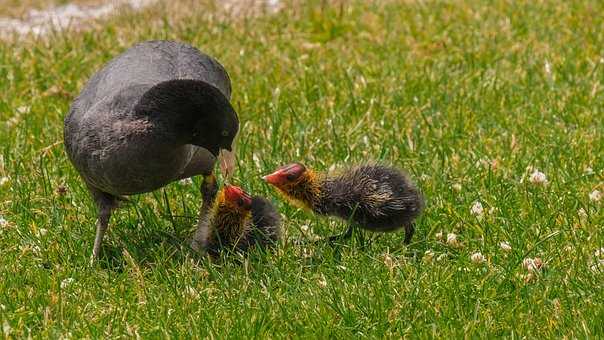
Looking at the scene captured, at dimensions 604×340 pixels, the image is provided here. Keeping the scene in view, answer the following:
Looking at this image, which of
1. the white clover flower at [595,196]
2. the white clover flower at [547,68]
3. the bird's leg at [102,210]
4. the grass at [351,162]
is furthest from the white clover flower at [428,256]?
the white clover flower at [547,68]

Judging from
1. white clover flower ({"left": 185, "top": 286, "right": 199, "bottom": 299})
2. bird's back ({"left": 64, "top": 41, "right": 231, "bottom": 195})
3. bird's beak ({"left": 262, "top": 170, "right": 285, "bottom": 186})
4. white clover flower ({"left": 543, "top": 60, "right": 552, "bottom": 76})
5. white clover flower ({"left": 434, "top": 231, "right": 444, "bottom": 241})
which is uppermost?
bird's back ({"left": 64, "top": 41, "right": 231, "bottom": 195})

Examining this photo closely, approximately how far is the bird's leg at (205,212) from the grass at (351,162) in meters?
0.11

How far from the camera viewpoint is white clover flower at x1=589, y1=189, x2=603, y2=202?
5.85 meters

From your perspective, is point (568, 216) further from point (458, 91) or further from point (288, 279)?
point (458, 91)

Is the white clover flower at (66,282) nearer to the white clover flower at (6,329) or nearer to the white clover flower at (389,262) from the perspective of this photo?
the white clover flower at (6,329)

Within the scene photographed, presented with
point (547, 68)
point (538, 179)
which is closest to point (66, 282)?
point (538, 179)

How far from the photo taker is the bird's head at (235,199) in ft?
18.2

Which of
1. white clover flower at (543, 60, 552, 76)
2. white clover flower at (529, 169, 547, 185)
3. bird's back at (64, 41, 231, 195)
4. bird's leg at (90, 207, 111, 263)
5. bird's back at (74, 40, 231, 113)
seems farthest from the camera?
white clover flower at (543, 60, 552, 76)

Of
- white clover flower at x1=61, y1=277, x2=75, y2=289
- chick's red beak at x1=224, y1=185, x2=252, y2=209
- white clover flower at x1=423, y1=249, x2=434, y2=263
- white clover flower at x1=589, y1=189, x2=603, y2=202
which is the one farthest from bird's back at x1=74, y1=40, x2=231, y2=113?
white clover flower at x1=589, y1=189, x2=603, y2=202

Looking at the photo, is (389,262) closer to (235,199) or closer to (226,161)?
(235,199)

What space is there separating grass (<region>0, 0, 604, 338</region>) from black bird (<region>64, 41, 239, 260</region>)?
395 millimetres

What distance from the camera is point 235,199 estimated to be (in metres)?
5.54

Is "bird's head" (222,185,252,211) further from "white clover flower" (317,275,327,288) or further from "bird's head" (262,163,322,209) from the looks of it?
"white clover flower" (317,275,327,288)

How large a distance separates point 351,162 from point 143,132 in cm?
146
